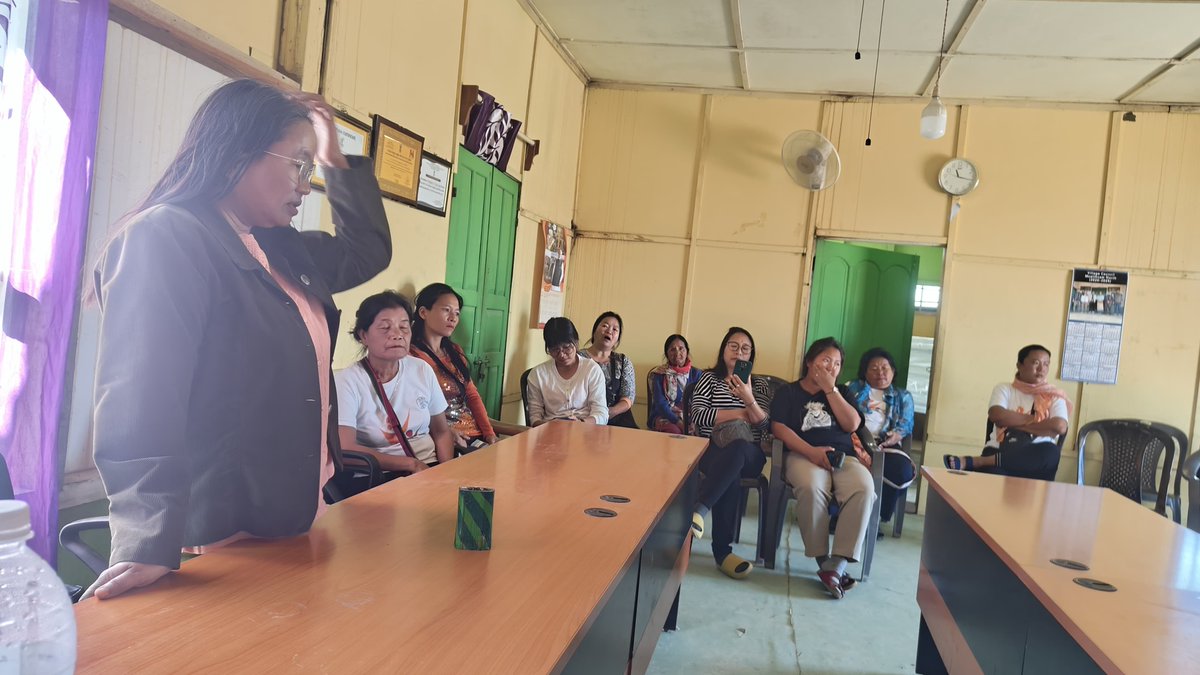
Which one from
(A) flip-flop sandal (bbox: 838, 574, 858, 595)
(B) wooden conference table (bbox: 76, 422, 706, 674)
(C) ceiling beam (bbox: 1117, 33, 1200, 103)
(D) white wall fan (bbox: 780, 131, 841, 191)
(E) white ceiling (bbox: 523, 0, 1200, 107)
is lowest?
(A) flip-flop sandal (bbox: 838, 574, 858, 595)

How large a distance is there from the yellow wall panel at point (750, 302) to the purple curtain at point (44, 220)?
15.1ft

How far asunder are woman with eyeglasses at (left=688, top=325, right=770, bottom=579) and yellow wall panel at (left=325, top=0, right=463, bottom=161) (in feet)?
6.31

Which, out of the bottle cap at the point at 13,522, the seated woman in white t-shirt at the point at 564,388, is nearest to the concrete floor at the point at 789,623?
the seated woman in white t-shirt at the point at 564,388

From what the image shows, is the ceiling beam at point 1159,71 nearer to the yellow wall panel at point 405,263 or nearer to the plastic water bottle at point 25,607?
the yellow wall panel at point 405,263

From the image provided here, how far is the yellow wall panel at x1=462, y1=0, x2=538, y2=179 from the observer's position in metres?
4.01

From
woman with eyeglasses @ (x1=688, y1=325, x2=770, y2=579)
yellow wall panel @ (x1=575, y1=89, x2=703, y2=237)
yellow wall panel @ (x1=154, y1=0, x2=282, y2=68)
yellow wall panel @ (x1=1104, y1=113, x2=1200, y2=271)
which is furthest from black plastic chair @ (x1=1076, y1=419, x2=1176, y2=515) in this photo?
yellow wall panel @ (x1=154, y1=0, x2=282, y2=68)

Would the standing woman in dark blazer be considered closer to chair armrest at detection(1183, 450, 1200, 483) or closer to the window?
chair armrest at detection(1183, 450, 1200, 483)

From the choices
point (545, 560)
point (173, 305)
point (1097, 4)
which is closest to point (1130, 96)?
point (1097, 4)

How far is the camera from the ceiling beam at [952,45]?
4.22 metres

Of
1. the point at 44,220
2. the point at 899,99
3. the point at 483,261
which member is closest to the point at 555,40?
the point at 483,261

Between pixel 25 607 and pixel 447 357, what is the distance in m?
2.97

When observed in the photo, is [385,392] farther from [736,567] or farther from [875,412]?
[875,412]

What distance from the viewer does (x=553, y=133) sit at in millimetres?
5457

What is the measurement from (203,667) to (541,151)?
460 cm
